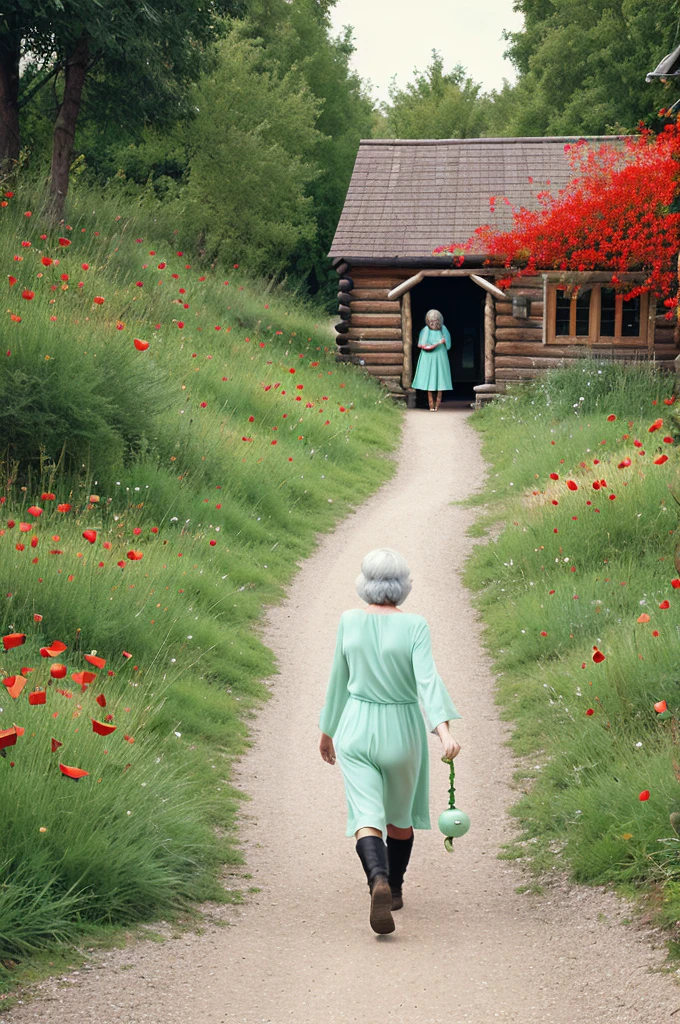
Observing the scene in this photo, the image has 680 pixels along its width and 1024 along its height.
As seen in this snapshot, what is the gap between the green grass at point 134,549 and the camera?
15.3ft

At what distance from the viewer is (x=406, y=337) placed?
20.0 meters

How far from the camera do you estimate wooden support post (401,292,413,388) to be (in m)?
19.9

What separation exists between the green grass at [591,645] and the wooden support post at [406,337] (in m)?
6.85

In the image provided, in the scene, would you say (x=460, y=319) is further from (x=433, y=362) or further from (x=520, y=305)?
(x=520, y=305)

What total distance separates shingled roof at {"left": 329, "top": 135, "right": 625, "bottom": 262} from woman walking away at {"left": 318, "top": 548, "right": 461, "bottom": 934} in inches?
594

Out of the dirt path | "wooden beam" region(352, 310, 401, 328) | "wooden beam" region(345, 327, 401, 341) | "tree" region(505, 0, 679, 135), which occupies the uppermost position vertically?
"tree" region(505, 0, 679, 135)

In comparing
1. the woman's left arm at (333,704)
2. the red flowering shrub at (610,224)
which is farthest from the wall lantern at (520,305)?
the woman's left arm at (333,704)

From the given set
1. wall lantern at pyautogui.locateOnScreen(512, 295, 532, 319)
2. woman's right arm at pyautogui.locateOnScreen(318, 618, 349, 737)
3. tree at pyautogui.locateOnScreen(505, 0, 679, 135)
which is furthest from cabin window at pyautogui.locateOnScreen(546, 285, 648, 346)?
woman's right arm at pyautogui.locateOnScreen(318, 618, 349, 737)

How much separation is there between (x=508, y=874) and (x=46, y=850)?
223 cm

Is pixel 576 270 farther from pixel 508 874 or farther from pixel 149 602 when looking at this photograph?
pixel 508 874

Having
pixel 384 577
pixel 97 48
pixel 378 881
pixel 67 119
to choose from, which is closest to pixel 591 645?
pixel 384 577

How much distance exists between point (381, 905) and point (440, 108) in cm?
3985

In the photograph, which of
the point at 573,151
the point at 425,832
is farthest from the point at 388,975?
the point at 573,151

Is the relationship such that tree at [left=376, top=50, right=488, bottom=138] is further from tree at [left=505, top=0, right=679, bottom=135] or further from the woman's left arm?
the woman's left arm
